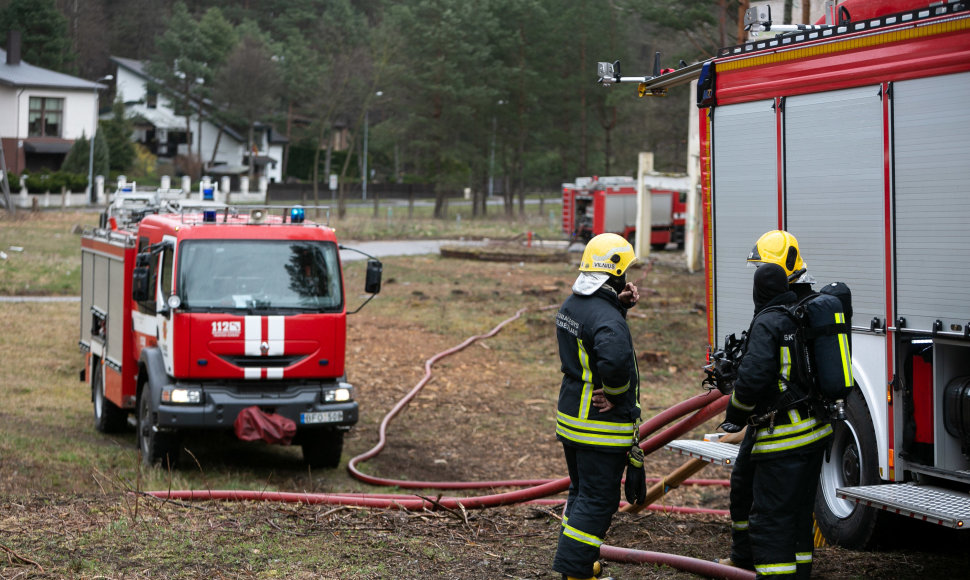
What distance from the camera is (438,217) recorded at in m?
58.3

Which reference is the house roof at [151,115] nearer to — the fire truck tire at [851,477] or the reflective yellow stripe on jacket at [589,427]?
the fire truck tire at [851,477]

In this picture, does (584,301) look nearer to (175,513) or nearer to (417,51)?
(175,513)

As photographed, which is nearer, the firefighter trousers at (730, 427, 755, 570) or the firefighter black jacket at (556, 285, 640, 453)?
the firefighter black jacket at (556, 285, 640, 453)

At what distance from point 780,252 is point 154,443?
21.2 ft

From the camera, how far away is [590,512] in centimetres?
524

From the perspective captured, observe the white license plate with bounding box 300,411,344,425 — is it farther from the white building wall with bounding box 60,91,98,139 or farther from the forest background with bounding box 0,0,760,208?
the white building wall with bounding box 60,91,98,139

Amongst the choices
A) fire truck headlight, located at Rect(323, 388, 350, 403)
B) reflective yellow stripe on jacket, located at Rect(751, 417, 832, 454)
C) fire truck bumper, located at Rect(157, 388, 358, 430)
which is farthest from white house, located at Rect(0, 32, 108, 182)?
reflective yellow stripe on jacket, located at Rect(751, 417, 832, 454)

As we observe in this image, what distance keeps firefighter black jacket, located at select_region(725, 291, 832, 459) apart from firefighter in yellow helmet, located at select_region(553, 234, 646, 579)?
1.79 ft

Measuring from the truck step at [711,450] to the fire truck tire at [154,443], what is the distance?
4.81 metres

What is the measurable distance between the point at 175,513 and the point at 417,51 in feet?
160

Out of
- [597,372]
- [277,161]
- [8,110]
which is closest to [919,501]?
[597,372]

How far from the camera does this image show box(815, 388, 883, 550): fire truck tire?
5.91 metres

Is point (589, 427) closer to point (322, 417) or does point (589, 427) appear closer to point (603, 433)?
point (603, 433)

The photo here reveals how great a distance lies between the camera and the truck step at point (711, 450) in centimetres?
624
